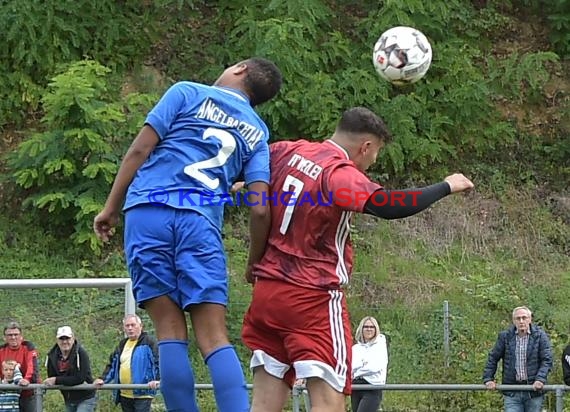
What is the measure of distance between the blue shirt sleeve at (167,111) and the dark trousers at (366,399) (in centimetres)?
677

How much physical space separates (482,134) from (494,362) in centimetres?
806

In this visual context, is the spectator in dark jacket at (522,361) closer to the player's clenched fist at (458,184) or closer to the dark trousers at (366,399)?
the dark trousers at (366,399)

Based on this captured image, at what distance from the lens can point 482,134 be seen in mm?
19297

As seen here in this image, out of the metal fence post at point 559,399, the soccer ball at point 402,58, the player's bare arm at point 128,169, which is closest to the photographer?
the player's bare arm at point 128,169

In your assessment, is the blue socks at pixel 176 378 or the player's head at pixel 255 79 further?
the player's head at pixel 255 79

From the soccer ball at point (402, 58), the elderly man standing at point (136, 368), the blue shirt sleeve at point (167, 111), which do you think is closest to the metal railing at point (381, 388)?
the elderly man standing at point (136, 368)

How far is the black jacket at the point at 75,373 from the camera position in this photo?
11.6 m

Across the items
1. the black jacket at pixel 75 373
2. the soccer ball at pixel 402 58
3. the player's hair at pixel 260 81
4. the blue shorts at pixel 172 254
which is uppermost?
the soccer ball at pixel 402 58

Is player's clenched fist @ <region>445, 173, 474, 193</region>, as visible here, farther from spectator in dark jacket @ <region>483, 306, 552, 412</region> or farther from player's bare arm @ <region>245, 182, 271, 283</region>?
spectator in dark jacket @ <region>483, 306, 552, 412</region>

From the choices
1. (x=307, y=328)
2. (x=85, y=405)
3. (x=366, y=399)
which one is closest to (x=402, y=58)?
(x=307, y=328)

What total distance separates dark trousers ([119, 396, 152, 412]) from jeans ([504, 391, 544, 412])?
387 centimetres

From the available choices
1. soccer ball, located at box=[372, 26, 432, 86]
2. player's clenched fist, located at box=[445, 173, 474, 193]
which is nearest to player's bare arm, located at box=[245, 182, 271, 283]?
player's clenched fist, located at box=[445, 173, 474, 193]

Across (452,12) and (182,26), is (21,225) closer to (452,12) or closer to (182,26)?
(182,26)

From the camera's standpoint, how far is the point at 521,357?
1177 cm
